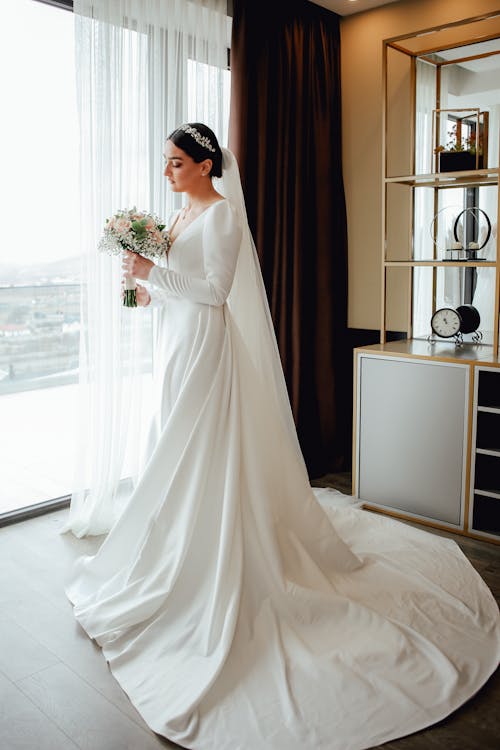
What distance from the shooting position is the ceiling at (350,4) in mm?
4250

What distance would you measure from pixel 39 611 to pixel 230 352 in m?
1.25

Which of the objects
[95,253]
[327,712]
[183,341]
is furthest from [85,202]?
[327,712]

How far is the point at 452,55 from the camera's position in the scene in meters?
3.92

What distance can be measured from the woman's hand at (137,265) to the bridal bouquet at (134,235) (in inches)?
0.8

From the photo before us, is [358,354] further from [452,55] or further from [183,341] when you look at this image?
[452,55]

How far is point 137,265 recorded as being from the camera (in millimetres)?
2699

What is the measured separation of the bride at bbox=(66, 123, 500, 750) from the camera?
82.1 inches

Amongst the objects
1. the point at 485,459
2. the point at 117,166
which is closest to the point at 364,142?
the point at 117,166

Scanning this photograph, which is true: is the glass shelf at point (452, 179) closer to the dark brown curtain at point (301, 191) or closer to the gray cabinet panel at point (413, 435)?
the dark brown curtain at point (301, 191)

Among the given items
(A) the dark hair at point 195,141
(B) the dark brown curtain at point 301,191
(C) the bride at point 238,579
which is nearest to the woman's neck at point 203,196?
(C) the bride at point 238,579

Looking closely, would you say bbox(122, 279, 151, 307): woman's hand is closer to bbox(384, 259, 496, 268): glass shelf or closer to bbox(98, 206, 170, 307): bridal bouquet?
bbox(98, 206, 170, 307): bridal bouquet

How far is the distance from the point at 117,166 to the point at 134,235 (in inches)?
39.0

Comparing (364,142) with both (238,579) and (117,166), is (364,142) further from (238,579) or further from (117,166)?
(238,579)

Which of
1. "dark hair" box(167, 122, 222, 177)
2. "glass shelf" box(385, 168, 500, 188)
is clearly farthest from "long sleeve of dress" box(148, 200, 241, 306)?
"glass shelf" box(385, 168, 500, 188)
